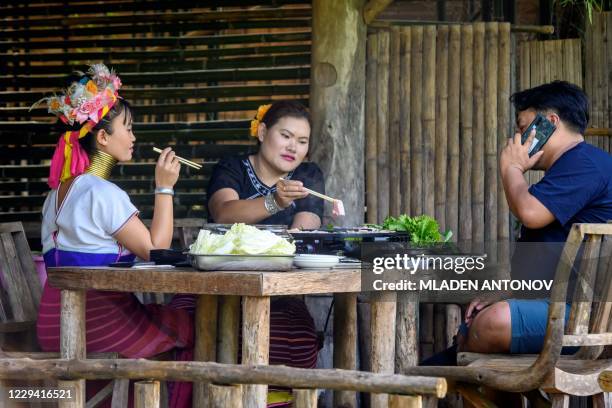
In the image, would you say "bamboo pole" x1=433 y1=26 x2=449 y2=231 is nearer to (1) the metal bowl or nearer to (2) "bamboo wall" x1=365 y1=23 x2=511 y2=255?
(2) "bamboo wall" x1=365 y1=23 x2=511 y2=255

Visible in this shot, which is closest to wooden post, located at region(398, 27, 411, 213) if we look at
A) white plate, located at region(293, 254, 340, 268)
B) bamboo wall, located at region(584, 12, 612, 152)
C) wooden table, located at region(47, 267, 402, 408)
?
bamboo wall, located at region(584, 12, 612, 152)

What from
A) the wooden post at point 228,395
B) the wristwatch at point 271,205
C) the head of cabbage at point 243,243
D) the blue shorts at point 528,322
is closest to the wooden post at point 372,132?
the wristwatch at point 271,205

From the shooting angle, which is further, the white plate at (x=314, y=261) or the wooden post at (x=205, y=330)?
the wooden post at (x=205, y=330)

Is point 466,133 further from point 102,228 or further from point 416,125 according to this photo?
point 102,228

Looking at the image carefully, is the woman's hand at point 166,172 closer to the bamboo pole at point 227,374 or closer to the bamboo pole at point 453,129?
the bamboo pole at point 227,374

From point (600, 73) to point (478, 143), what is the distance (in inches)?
41.2

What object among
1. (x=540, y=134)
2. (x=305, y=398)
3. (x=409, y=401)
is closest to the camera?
(x=409, y=401)

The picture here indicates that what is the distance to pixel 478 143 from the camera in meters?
6.35

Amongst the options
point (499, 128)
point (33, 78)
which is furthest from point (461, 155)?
point (33, 78)

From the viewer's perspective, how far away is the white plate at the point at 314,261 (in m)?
3.84

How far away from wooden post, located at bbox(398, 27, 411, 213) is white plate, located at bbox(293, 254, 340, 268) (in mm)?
2568

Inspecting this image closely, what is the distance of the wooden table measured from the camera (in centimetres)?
351

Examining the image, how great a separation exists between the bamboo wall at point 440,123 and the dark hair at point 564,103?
1713 mm

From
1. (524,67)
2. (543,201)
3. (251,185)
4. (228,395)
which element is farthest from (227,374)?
(524,67)
